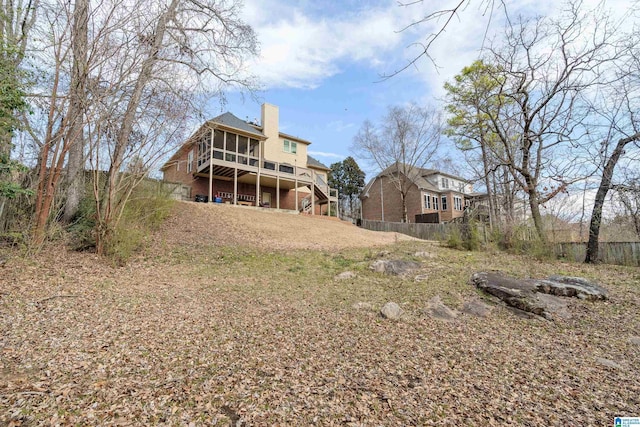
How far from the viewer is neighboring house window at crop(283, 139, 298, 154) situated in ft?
69.9

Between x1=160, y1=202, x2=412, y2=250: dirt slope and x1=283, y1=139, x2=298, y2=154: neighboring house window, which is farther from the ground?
x1=283, y1=139, x2=298, y2=154: neighboring house window

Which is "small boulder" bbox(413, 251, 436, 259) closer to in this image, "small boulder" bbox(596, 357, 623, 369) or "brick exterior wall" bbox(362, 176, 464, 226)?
"small boulder" bbox(596, 357, 623, 369)

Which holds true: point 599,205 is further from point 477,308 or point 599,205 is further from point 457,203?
point 457,203

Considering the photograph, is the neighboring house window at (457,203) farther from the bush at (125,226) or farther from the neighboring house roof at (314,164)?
the bush at (125,226)

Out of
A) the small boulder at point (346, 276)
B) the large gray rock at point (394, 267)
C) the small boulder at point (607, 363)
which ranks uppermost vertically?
the large gray rock at point (394, 267)

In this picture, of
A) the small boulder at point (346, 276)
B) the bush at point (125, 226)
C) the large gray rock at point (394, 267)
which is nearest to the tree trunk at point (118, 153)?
the bush at point (125, 226)

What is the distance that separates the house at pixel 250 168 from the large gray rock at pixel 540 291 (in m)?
13.4

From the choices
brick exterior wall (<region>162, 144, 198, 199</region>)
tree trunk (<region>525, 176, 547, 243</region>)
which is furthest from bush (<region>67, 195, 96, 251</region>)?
tree trunk (<region>525, 176, 547, 243</region>)

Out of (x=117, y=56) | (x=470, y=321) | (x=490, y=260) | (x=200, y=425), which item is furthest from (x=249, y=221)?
(x=200, y=425)

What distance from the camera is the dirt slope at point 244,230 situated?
31.8 feet

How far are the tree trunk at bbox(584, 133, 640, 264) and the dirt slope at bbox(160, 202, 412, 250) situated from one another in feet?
19.8

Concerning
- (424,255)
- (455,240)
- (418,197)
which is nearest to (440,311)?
(424,255)

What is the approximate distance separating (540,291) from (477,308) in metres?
1.51

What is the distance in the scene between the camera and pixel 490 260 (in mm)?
7977
